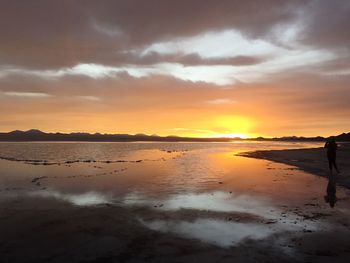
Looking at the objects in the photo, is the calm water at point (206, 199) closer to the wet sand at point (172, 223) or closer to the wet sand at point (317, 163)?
the wet sand at point (172, 223)

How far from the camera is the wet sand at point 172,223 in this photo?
Answer: 9453mm

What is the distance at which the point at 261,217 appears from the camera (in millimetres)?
13562

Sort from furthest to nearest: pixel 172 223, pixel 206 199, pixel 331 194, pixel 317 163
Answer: pixel 317 163 → pixel 331 194 → pixel 206 199 → pixel 172 223

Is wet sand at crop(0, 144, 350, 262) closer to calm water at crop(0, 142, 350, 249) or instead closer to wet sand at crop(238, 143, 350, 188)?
calm water at crop(0, 142, 350, 249)

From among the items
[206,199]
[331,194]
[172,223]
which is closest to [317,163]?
[331,194]

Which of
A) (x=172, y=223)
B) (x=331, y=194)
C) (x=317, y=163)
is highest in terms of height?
(x=317, y=163)

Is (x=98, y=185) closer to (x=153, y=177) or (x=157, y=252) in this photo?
(x=153, y=177)

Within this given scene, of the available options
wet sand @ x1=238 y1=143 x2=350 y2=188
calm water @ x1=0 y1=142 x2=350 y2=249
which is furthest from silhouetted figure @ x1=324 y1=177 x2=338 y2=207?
wet sand @ x1=238 y1=143 x2=350 y2=188

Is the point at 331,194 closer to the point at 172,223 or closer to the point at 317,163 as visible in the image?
the point at 172,223

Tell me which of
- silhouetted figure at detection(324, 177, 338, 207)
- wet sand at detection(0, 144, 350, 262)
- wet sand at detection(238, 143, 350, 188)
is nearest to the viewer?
wet sand at detection(0, 144, 350, 262)

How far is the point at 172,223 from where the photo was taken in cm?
1264

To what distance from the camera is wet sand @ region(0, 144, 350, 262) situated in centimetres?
945

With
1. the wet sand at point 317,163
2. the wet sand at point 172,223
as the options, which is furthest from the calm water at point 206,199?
the wet sand at point 317,163

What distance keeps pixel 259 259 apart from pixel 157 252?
2493 millimetres
